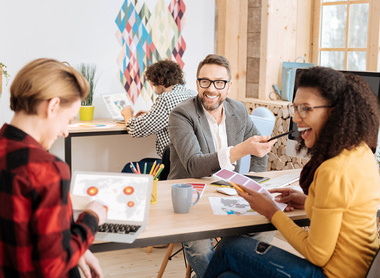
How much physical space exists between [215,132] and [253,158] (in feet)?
1.03

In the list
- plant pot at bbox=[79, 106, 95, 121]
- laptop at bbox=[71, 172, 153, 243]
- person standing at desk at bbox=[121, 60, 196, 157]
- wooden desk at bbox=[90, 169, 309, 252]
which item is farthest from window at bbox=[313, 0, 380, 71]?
laptop at bbox=[71, 172, 153, 243]

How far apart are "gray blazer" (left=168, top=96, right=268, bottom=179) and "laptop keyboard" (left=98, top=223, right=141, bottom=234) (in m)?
0.77

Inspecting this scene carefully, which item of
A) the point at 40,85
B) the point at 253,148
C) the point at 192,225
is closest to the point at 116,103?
the point at 253,148

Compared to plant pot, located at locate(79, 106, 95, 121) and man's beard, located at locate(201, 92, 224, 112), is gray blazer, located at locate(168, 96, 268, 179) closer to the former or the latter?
man's beard, located at locate(201, 92, 224, 112)

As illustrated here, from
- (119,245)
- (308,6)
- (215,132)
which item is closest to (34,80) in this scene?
(119,245)

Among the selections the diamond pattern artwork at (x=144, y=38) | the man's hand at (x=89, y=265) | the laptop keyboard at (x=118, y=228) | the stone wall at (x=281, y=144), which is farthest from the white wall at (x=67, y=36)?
the man's hand at (x=89, y=265)

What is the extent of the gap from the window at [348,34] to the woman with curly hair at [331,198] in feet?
8.55

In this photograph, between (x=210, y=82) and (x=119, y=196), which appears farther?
(x=210, y=82)

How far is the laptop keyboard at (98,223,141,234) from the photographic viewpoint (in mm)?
1608

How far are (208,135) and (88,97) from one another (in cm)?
194

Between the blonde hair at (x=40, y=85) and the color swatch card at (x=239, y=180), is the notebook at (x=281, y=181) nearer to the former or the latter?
the color swatch card at (x=239, y=180)

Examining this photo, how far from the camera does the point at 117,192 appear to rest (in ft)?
5.64

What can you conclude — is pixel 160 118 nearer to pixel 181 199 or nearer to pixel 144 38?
pixel 144 38

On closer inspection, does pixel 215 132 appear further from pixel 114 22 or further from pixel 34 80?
pixel 114 22
